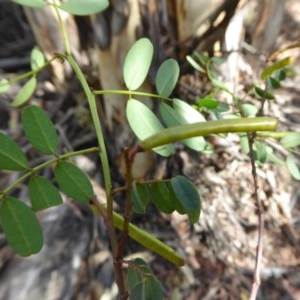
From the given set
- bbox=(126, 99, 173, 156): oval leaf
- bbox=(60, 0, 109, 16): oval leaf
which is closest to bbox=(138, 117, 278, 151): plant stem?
bbox=(126, 99, 173, 156): oval leaf

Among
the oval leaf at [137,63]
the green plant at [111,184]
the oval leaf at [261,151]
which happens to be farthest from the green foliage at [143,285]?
the oval leaf at [261,151]

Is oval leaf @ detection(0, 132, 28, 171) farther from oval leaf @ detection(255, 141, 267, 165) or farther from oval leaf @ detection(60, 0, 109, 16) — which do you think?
oval leaf @ detection(255, 141, 267, 165)

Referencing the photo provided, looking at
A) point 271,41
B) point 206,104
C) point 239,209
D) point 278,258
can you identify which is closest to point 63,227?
point 239,209

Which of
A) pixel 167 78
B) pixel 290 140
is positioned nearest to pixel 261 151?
pixel 290 140

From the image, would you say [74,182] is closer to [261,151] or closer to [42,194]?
[42,194]

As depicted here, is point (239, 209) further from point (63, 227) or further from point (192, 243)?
point (63, 227)

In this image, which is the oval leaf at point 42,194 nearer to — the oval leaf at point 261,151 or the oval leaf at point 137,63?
the oval leaf at point 137,63
